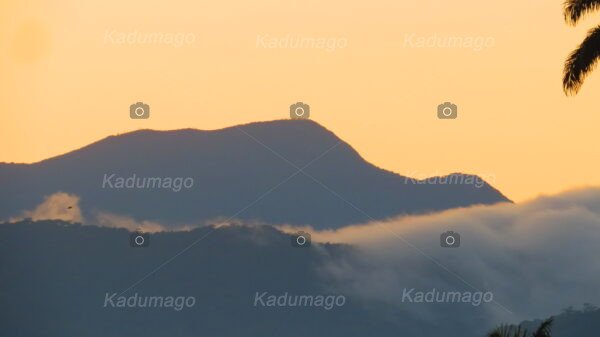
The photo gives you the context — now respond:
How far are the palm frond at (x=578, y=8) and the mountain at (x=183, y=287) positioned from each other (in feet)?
352

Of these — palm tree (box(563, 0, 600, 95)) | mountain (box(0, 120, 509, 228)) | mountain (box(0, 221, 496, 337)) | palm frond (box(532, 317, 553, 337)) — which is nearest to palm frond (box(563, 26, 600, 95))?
palm tree (box(563, 0, 600, 95))

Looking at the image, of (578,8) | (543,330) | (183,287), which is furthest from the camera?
(183,287)

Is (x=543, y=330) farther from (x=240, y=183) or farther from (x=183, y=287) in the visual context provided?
(x=183, y=287)

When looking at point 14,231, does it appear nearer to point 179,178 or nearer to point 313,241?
point 179,178

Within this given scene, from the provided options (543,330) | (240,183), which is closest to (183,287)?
(240,183)

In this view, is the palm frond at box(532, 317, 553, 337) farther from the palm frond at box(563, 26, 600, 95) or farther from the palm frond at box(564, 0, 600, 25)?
the palm frond at box(564, 0, 600, 25)

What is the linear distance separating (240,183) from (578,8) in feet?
367

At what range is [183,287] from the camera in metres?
187

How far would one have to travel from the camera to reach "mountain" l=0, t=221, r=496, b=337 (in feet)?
556

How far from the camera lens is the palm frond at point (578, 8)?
6006 centimetres

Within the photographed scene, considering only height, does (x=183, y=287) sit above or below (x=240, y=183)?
below

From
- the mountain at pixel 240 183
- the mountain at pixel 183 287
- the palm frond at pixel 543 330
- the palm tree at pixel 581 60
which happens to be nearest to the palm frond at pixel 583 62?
the palm tree at pixel 581 60

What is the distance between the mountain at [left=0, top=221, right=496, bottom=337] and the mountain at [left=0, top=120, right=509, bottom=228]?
4.94 meters

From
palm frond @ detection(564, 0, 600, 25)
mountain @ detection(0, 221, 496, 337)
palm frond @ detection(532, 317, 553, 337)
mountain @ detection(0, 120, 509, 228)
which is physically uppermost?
palm frond @ detection(564, 0, 600, 25)
